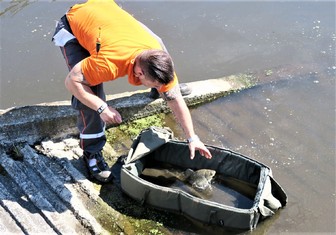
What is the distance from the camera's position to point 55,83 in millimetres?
6039

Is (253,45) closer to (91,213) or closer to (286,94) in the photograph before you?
(286,94)

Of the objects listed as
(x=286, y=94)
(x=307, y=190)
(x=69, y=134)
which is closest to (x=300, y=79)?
(x=286, y=94)

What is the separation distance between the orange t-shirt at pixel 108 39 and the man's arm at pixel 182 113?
102 mm

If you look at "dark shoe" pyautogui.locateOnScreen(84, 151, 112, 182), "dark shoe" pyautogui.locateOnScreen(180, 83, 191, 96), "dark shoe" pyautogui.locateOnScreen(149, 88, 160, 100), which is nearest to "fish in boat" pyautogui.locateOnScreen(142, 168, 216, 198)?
"dark shoe" pyautogui.locateOnScreen(84, 151, 112, 182)

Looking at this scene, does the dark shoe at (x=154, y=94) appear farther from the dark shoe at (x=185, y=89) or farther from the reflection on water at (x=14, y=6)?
the reflection on water at (x=14, y=6)

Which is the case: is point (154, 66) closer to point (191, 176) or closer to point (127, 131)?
point (191, 176)

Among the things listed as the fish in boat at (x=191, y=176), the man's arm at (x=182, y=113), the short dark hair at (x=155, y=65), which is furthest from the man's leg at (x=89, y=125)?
the short dark hair at (x=155, y=65)

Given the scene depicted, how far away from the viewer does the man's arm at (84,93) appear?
357cm

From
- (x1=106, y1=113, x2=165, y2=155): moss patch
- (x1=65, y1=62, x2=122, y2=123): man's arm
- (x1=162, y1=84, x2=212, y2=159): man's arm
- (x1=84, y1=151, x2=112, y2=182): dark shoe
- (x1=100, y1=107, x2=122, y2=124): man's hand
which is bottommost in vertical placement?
(x1=106, y1=113, x2=165, y2=155): moss patch

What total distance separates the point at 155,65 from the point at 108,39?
1.59 feet

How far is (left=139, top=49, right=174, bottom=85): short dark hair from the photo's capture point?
333cm

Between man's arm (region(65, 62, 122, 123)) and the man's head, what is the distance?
0.38m

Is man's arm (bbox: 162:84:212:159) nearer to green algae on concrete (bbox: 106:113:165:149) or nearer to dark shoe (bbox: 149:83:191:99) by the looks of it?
green algae on concrete (bbox: 106:113:165:149)

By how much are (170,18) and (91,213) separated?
4.12 meters
